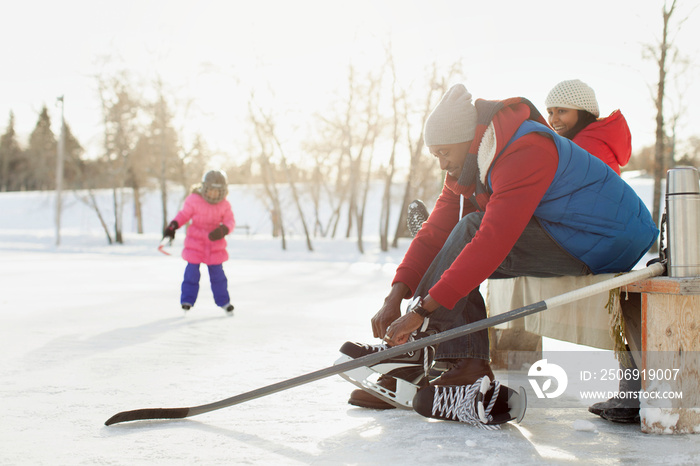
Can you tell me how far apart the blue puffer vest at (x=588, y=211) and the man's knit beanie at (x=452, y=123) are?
0.50 ft

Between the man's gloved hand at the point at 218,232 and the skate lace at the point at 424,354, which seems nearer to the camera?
the skate lace at the point at 424,354

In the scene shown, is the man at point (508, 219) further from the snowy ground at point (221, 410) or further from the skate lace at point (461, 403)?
the snowy ground at point (221, 410)

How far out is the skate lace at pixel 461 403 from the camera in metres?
1.85

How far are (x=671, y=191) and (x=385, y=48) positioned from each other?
605 inches

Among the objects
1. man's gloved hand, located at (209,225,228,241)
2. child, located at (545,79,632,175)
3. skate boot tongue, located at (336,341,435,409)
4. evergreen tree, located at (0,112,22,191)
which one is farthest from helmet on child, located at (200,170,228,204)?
evergreen tree, located at (0,112,22,191)

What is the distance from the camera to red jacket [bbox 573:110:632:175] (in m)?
2.48

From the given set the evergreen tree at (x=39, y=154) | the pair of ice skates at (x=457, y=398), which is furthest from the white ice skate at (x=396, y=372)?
the evergreen tree at (x=39, y=154)

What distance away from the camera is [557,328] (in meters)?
2.10

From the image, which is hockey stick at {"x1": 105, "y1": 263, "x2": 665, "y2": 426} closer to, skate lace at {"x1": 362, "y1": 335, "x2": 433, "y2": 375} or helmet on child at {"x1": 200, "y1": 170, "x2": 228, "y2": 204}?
skate lace at {"x1": 362, "y1": 335, "x2": 433, "y2": 375}

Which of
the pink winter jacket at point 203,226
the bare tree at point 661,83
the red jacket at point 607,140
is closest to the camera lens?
the red jacket at point 607,140

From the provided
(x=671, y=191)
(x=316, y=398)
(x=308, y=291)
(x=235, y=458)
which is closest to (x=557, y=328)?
(x=671, y=191)

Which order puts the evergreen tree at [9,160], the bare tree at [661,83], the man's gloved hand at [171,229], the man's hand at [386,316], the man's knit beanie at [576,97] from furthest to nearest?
the evergreen tree at [9,160] → the bare tree at [661,83] → the man's gloved hand at [171,229] → the man's knit beanie at [576,97] → the man's hand at [386,316]

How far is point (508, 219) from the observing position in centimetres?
176

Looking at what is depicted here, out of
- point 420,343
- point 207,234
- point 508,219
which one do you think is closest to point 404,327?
point 420,343
